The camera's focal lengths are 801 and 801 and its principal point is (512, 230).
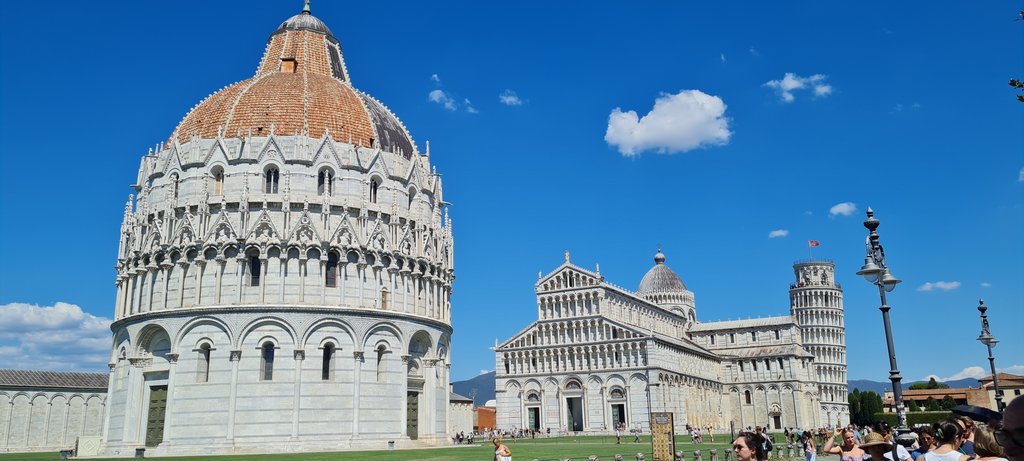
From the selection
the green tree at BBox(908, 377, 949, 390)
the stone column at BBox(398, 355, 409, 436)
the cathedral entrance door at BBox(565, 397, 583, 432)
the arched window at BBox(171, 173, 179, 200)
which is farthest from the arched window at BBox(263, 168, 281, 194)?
the green tree at BBox(908, 377, 949, 390)

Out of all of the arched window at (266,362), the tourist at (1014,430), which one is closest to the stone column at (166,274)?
the arched window at (266,362)

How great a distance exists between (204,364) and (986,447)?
1698 inches

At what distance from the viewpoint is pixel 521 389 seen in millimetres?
96500

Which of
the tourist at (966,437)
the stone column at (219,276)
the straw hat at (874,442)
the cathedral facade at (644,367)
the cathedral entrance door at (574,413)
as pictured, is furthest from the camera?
the cathedral entrance door at (574,413)

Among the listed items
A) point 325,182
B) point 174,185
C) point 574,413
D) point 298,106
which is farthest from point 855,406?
point 174,185

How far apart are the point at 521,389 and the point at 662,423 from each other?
67.1m

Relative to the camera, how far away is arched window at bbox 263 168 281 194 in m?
47.6

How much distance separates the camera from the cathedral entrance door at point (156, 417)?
1762 inches

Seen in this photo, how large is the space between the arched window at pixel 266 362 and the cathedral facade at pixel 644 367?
45.2 m

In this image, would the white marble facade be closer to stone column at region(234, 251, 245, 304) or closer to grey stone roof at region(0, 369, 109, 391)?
grey stone roof at region(0, 369, 109, 391)

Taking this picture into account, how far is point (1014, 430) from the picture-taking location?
416cm

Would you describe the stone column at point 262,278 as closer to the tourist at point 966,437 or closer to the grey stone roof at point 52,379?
the tourist at point 966,437

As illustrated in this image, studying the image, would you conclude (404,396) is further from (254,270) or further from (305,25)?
(305,25)

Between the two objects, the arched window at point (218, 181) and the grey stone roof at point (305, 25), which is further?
the grey stone roof at point (305, 25)
